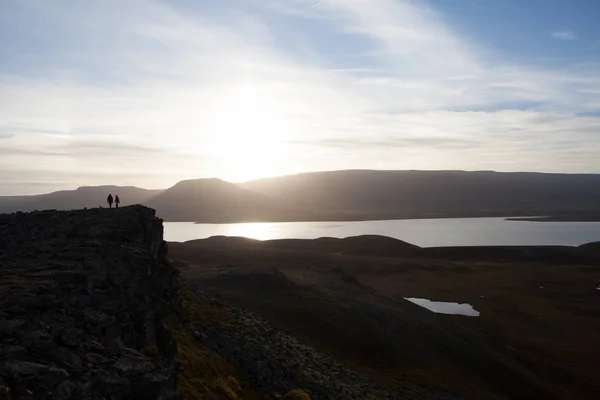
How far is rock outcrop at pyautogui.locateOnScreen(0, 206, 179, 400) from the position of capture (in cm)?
1140

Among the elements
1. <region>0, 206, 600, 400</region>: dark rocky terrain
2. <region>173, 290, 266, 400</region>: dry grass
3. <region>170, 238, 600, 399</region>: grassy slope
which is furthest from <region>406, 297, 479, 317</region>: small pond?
<region>173, 290, 266, 400</region>: dry grass

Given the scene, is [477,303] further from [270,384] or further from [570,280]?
[270,384]

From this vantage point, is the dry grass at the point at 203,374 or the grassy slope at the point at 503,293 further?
the grassy slope at the point at 503,293

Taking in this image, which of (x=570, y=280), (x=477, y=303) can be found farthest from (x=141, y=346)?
(x=570, y=280)

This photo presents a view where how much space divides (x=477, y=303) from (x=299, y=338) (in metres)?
50.0

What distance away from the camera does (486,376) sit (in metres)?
42.1

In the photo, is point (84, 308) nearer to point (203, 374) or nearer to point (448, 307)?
point (203, 374)

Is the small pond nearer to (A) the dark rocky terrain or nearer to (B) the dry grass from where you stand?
(A) the dark rocky terrain

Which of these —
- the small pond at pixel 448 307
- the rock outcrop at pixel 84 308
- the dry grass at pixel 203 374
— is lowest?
the small pond at pixel 448 307

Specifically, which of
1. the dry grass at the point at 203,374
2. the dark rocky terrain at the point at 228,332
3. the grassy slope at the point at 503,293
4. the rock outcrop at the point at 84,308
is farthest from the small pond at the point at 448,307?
the rock outcrop at the point at 84,308

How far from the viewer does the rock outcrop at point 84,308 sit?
37.4ft

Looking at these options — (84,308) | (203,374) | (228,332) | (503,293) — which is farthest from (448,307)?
(84,308)

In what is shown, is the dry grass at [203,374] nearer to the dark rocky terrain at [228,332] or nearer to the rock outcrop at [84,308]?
the dark rocky terrain at [228,332]

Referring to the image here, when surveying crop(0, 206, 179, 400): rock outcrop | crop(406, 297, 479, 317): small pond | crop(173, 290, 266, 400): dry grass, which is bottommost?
crop(406, 297, 479, 317): small pond
